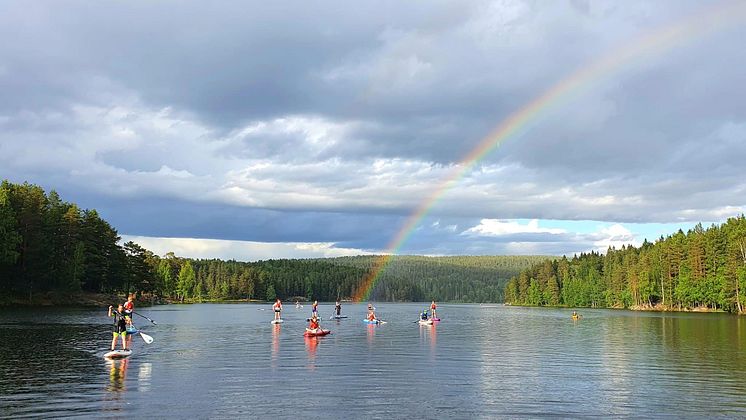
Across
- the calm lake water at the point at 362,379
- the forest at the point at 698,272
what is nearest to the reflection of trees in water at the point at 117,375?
the calm lake water at the point at 362,379

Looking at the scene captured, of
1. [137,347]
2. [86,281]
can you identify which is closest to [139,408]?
[137,347]

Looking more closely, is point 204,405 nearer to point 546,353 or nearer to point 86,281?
point 546,353

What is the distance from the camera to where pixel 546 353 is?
1866 inches

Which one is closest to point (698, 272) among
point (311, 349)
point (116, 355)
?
point (311, 349)

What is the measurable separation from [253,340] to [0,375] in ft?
86.1

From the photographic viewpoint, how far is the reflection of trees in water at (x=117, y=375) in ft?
92.6

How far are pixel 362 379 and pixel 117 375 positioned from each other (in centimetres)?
1246

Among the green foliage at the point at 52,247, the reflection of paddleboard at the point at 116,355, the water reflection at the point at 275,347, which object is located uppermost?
the green foliage at the point at 52,247

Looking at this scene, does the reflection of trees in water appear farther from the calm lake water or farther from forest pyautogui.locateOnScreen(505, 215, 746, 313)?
forest pyautogui.locateOnScreen(505, 215, 746, 313)

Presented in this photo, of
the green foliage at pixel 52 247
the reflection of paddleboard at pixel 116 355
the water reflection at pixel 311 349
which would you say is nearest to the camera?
the water reflection at pixel 311 349

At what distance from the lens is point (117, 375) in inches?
1271

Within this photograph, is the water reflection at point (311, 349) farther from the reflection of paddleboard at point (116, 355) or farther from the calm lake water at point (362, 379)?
the reflection of paddleboard at point (116, 355)

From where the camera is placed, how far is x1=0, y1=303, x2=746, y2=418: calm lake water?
2434cm

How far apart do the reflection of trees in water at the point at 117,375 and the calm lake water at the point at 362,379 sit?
94 mm
